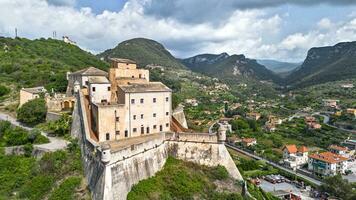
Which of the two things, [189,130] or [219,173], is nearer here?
[219,173]

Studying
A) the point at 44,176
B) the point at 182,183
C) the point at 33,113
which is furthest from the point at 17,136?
the point at 182,183

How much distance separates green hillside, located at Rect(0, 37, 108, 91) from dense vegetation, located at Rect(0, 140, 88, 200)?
20.7 metres

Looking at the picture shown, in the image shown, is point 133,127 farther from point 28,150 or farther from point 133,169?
point 28,150

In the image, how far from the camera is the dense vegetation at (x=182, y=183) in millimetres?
30127

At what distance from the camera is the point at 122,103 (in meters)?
35.6

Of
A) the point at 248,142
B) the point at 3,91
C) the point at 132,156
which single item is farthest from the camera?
the point at 248,142

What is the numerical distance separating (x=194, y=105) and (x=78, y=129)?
111m

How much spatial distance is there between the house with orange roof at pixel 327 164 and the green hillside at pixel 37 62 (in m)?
55.9

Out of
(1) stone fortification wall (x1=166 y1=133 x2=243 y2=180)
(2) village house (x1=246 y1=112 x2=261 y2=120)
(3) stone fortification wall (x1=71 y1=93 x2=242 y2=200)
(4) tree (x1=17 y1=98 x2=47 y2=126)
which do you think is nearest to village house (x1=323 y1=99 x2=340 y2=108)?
(2) village house (x1=246 y1=112 x2=261 y2=120)

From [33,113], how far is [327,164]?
59820mm

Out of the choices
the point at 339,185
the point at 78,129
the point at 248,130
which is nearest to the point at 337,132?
the point at 248,130

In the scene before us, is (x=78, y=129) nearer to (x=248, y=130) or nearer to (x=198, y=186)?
(x=198, y=186)

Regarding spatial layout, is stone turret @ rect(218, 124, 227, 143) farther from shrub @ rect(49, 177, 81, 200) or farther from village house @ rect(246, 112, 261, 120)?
village house @ rect(246, 112, 261, 120)

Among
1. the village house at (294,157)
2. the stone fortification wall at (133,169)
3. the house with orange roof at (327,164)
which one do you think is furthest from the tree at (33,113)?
the house with orange roof at (327,164)
